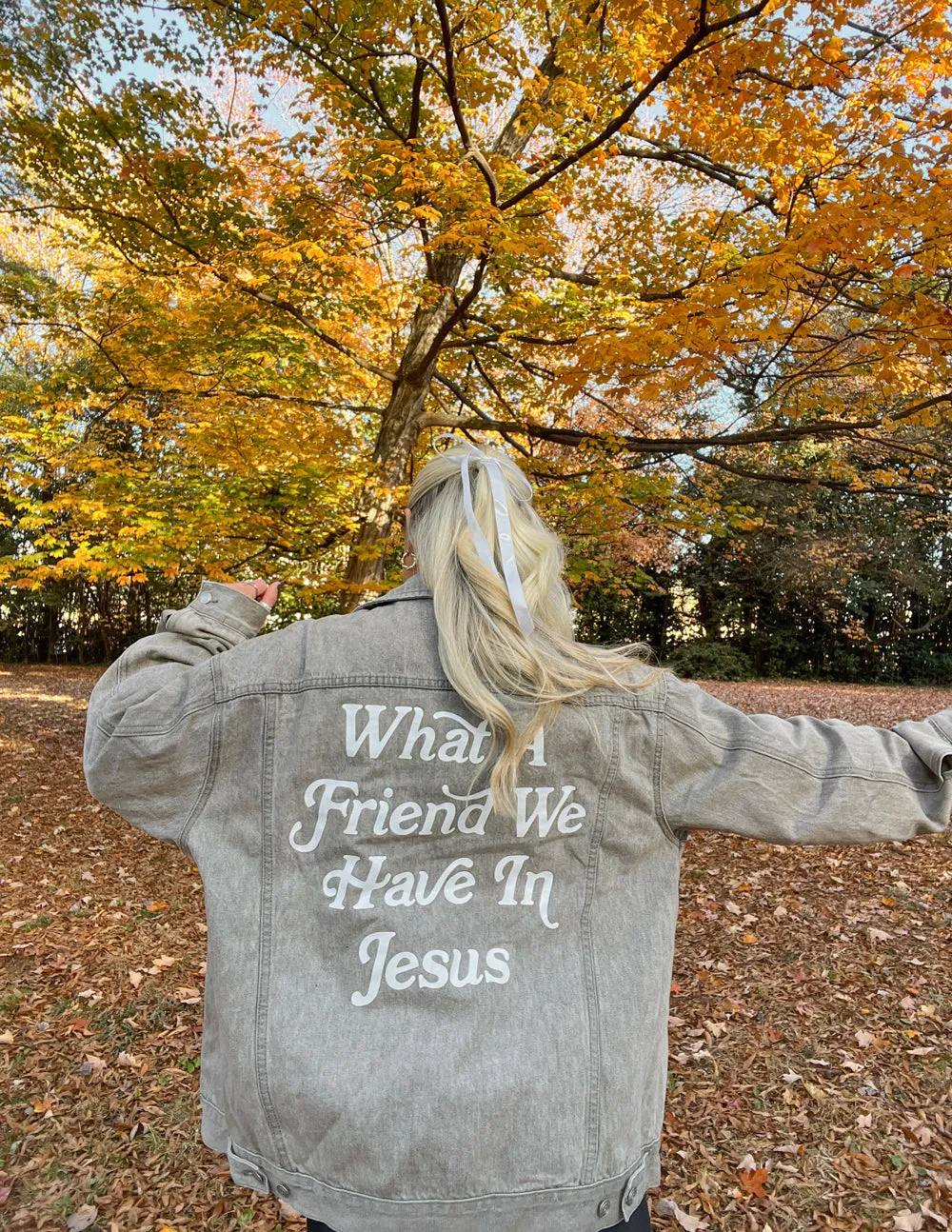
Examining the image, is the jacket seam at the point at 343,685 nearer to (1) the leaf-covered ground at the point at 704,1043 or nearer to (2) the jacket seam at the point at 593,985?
(2) the jacket seam at the point at 593,985

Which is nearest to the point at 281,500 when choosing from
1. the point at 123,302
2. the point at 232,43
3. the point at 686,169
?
the point at 123,302

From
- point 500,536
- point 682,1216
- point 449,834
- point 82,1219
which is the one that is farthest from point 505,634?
point 82,1219

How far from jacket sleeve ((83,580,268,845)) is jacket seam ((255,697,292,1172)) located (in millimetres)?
80

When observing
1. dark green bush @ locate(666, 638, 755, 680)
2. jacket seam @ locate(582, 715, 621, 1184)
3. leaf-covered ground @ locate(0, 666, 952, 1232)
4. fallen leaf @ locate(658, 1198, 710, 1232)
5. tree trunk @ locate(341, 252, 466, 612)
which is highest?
tree trunk @ locate(341, 252, 466, 612)

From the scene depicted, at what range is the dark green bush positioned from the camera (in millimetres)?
18062

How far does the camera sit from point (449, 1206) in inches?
42.6

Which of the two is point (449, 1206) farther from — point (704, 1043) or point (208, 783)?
point (704, 1043)

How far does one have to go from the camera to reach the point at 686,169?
7445 mm

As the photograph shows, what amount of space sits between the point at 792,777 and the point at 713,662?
17807 millimetres

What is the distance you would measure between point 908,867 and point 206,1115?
17.9ft

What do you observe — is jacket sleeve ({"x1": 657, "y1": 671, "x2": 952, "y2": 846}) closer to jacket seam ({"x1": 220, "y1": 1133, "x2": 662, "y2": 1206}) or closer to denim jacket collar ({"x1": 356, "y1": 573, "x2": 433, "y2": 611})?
denim jacket collar ({"x1": 356, "y1": 573, "x2": 433, "y2": 611})

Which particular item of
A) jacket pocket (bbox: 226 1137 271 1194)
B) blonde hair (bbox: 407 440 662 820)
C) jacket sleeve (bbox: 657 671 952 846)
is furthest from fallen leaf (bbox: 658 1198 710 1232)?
blonde hair (bbox: 407 440 662 820)

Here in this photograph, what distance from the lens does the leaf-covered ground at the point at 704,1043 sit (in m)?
2.63

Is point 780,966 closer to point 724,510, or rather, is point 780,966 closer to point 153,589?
point 724,510
